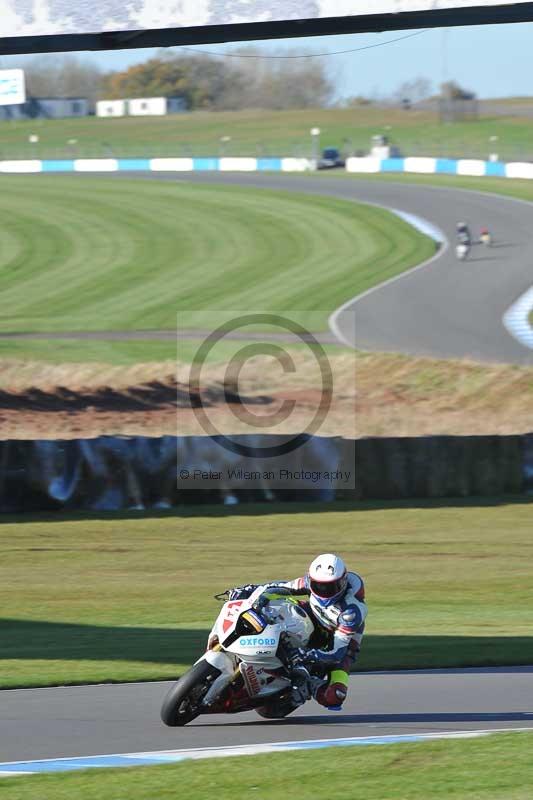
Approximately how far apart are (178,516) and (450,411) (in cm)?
1124

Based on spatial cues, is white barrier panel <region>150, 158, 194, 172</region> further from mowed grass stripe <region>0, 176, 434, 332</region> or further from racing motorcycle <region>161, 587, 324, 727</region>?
racing motorcycle <region>161, 587, 324, 727</region>

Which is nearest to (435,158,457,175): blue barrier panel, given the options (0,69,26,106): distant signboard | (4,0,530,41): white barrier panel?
(0,69,26,106): distant signboard

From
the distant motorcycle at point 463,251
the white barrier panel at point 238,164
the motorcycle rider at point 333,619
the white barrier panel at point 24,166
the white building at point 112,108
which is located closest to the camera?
the motorcycle rider at point 333,619

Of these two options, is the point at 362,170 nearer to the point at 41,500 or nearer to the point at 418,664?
the point at 41,500

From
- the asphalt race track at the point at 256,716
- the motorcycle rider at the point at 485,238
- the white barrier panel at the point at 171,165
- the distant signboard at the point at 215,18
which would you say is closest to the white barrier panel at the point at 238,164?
the white barrier panel at the point at 171,165

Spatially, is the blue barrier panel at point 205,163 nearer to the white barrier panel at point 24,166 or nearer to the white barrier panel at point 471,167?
the white barrier panel at point 24,166

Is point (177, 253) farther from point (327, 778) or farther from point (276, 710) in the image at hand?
point (327, 778)

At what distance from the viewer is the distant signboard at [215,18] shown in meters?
11.1

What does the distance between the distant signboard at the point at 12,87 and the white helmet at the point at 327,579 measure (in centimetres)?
850

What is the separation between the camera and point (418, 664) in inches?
426

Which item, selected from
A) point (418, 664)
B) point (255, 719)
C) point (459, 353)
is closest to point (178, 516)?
point (418, 664)

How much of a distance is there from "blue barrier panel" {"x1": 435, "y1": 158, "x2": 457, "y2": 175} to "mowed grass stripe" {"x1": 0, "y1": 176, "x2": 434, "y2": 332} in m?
14.6

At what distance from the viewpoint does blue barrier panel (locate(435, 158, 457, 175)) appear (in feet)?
230

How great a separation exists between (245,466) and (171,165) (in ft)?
203
